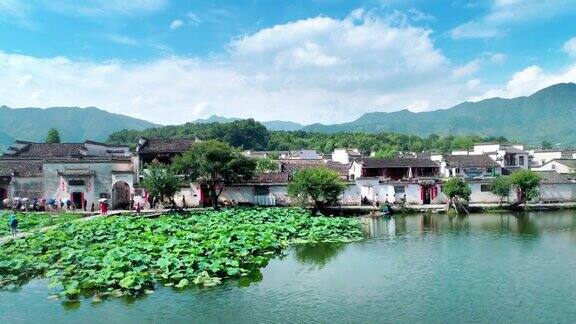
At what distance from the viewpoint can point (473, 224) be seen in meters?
29.4

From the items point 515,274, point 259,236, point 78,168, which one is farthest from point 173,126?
point 515,274

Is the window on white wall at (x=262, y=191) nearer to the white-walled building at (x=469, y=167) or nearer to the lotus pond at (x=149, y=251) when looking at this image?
the lotus pond at (x=149, y=251)

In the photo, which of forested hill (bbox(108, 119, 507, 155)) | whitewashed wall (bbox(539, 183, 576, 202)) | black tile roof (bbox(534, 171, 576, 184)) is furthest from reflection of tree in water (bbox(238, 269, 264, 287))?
forested hill (bbox(108, 119, 507, 155))

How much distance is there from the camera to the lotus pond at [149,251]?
15.6 m

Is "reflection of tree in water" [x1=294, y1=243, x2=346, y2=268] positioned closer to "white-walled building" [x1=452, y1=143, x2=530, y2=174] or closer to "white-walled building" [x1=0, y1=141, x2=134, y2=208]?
"white-walled building" [x1=0, y1=141, x2=134, y2=208]

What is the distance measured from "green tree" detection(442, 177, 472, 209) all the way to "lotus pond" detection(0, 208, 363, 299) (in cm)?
1086

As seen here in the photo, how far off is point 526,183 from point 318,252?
69.7 feet

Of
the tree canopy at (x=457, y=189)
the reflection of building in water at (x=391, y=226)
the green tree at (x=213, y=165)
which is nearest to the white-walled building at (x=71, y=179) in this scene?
the green tree at (x=213, y=165)

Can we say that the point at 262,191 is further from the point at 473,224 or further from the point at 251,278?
the point at 251,278

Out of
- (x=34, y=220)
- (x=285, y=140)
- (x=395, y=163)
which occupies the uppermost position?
(x=285, y=140)

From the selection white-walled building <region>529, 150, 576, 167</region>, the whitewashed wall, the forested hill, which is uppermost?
the forested hill

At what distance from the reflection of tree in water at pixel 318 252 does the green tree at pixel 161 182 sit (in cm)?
1186

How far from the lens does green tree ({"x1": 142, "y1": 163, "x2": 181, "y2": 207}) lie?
3130 cm

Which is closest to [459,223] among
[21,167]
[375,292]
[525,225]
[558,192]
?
[525,225]
